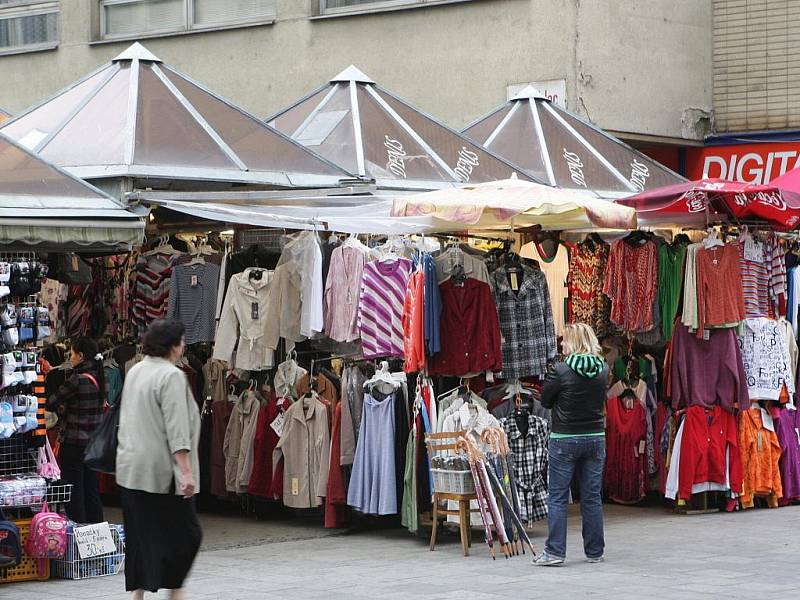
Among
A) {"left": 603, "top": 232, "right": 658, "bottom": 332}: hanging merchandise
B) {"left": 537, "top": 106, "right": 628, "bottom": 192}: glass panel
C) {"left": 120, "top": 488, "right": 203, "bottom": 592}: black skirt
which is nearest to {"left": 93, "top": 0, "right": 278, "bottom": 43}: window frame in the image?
{"left": 537, "top": 106, "right": 628, "bottom": 192}: glass panel

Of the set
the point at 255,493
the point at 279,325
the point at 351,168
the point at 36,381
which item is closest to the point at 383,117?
the point at 351,168

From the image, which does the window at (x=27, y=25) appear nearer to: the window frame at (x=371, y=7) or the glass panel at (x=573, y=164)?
the window frame at (x=371, y=7)

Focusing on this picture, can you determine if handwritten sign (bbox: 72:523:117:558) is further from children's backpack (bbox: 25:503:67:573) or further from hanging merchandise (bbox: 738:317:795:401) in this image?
hanging merchandise (bbox: 738:317:795:401)

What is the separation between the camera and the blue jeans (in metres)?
10.3

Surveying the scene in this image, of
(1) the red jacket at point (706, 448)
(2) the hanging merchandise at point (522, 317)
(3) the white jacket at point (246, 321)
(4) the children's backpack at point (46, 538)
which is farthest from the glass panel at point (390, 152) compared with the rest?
(4) the children's backpack at point (46, 538)

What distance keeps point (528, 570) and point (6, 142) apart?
193 inches

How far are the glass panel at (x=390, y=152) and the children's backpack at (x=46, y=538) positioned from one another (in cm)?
504

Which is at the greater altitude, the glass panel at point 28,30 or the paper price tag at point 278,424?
the glass panel at point 28,30

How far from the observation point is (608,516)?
520 inches

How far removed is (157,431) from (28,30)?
15.6 metres

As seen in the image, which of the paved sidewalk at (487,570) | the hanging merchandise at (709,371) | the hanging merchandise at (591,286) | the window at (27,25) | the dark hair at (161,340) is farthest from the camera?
the window at (27,25)

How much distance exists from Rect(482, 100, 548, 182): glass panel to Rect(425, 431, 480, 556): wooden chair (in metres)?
5.00

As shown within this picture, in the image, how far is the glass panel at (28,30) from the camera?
21938 millimetres

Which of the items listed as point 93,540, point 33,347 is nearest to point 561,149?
point 33,347
